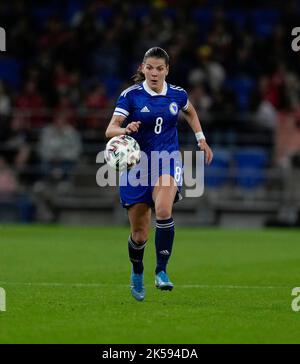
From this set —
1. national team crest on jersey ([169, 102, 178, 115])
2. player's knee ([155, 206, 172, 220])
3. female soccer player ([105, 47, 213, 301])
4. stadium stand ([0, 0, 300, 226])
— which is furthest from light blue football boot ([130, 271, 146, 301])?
stadium stand ([0, 0, 300, 226])

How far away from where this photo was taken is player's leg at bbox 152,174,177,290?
10875 millimetres

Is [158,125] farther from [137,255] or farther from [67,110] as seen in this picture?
[67,110]

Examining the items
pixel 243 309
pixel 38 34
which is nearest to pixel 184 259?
pixel 243 309

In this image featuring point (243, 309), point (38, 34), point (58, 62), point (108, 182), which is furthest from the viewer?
point (38, 34)

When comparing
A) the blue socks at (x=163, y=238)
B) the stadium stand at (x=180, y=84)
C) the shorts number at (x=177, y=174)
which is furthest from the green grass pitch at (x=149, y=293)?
the stadium stand at (x=180, y=84)

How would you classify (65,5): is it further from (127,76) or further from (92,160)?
(92,160)

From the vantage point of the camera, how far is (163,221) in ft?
35.9

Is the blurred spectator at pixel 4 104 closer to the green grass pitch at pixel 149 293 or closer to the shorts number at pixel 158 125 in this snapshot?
the green grass pitch at pixel 149 293

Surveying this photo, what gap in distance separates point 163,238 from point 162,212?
0.30 m

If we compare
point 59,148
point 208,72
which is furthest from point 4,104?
point 208,72

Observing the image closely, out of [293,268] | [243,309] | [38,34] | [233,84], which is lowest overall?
[243,309]

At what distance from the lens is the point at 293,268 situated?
14828 millimetres

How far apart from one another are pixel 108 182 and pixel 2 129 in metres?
3.07

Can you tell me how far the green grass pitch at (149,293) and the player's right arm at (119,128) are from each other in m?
1.73
